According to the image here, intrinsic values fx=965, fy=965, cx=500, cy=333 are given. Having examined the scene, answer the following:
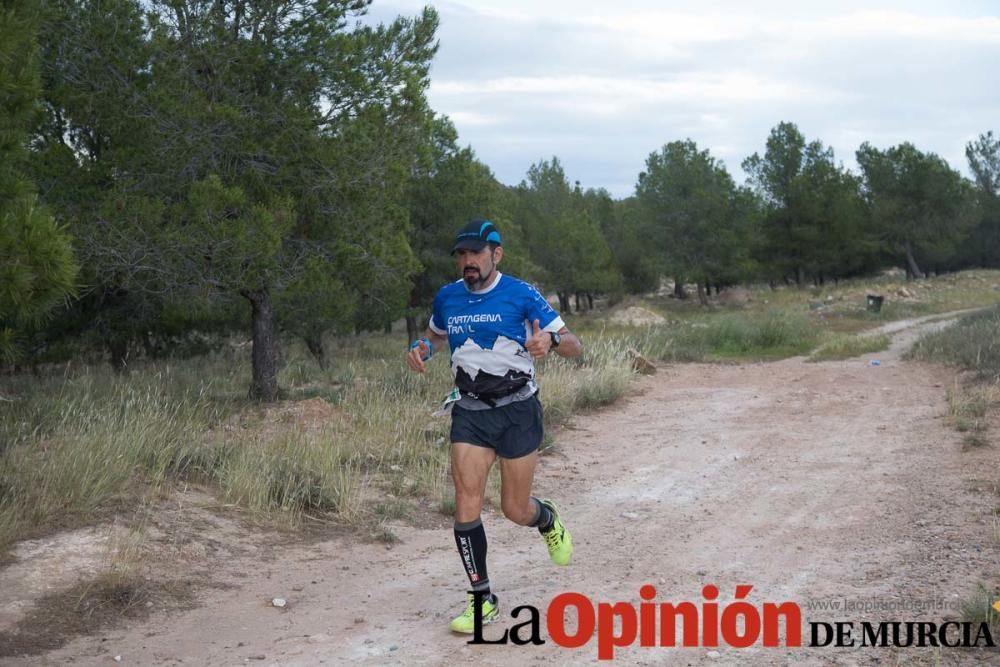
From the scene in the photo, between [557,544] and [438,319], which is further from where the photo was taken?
[557,544]

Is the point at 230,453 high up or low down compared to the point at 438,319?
down

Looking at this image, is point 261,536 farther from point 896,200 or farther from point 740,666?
point 896,200

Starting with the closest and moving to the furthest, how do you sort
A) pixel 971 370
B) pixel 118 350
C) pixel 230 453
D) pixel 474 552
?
1. pixel 474 552
2. pixel 230 453
3. pixel 971 370
4. pixel 118 350

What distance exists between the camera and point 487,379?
5.18 meters

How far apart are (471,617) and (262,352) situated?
8.63m

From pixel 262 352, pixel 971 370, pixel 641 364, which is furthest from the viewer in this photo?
pixel 641 364

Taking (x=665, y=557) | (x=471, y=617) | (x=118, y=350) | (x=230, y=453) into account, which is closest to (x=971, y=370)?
(x=665, y=557)

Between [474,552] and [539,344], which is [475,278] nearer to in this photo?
[539,344]

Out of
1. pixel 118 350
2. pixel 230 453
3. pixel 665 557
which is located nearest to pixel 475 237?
pixel 665 557

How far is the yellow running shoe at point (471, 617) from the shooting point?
4.96 m

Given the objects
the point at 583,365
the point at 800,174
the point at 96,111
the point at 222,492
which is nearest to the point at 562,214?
the point at 800,174

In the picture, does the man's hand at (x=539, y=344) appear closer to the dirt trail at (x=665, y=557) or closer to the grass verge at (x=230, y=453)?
the dirt trail at (x=665, y=557)

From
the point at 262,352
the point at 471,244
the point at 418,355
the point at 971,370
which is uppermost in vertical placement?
the point at 471,244

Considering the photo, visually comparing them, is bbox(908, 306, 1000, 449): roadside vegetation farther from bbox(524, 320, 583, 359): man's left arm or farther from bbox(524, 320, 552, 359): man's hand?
bbox(524, 320, 552, 359): man's hand
